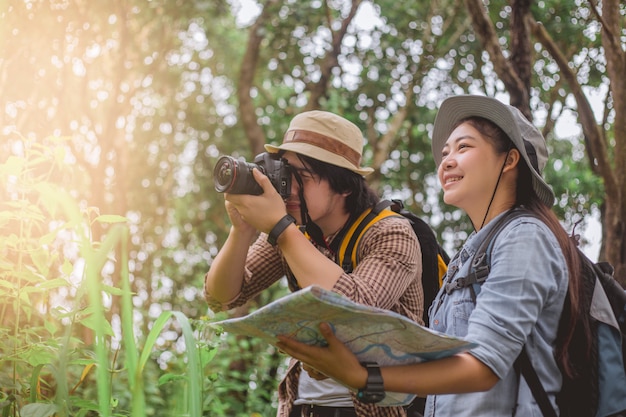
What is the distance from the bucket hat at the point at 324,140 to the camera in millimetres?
2201

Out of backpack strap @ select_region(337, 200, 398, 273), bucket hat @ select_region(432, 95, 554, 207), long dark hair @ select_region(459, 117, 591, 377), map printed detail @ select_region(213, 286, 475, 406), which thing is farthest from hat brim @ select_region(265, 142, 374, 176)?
map printed detail @ select_region(213, 286, 475, 406)

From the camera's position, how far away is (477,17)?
3.97m

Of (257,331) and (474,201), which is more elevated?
(474,201)

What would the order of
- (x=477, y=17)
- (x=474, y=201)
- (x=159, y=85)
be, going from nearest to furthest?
1. (x=474, y=201)
2. (x=477, y=17)
3. (x=159, y=85)

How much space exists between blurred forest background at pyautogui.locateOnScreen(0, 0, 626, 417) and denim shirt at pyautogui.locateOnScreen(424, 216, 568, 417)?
48 cm

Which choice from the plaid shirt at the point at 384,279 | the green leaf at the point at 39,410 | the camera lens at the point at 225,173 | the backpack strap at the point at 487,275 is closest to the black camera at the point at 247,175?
the camera lens at the point at 225,173

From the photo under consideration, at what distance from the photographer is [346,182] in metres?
2.20

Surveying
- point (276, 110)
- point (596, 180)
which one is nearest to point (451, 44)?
point (276, 110)

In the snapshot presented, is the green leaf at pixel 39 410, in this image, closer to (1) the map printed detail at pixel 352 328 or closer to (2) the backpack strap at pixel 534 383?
(1) the map printed detail at pixel 352 328

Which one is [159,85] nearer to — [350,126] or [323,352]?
[350,126]

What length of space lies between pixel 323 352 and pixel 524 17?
332 centimetres

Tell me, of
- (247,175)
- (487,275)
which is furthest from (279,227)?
(487,275)

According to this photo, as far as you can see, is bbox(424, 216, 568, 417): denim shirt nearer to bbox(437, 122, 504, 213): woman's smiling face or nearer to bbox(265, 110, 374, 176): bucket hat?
bbox(437, 122, 504, 213): woman's smiling face

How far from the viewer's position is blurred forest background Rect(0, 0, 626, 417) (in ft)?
5.56
